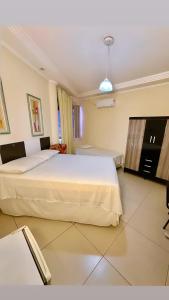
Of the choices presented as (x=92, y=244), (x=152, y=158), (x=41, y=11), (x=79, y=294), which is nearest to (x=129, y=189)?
(x=152, y=158)

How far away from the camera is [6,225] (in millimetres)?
1562

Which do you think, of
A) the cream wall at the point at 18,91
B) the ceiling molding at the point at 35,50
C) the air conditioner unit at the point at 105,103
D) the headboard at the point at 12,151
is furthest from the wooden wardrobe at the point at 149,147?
the headboard at the point at 12,151

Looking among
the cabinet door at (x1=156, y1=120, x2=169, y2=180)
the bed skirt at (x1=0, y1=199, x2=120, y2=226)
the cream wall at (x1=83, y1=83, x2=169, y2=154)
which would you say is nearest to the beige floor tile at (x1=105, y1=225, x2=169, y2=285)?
the bed skirt at (x1=0, y1=199, x2=120, y2=226)

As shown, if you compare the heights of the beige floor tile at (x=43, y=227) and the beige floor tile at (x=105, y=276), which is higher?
the beige floor tile at (x=43, y=227)

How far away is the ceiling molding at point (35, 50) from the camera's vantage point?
4.97 feet

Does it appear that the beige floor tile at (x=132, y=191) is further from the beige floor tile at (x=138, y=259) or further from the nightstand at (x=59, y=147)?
the nightstand at (x=59, y=147)

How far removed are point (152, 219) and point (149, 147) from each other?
1.57 metres

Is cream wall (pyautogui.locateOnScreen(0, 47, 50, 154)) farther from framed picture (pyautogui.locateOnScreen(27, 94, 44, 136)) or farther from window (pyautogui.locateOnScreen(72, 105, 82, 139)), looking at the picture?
window (pyautogui.locateOnScreen(72, 105, 82, 139))

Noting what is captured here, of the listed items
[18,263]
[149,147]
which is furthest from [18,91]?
[149,147]

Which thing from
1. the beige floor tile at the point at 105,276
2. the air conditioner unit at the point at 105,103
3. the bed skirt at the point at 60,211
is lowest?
the beige floor tile at the point at 105,276

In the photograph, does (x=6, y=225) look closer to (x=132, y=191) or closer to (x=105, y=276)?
(x=105, y=276)

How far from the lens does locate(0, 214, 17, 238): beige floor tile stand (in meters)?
1.48

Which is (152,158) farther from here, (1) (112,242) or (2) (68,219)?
(2) (68,219)

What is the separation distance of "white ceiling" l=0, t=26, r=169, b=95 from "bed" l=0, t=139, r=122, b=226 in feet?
5.97
